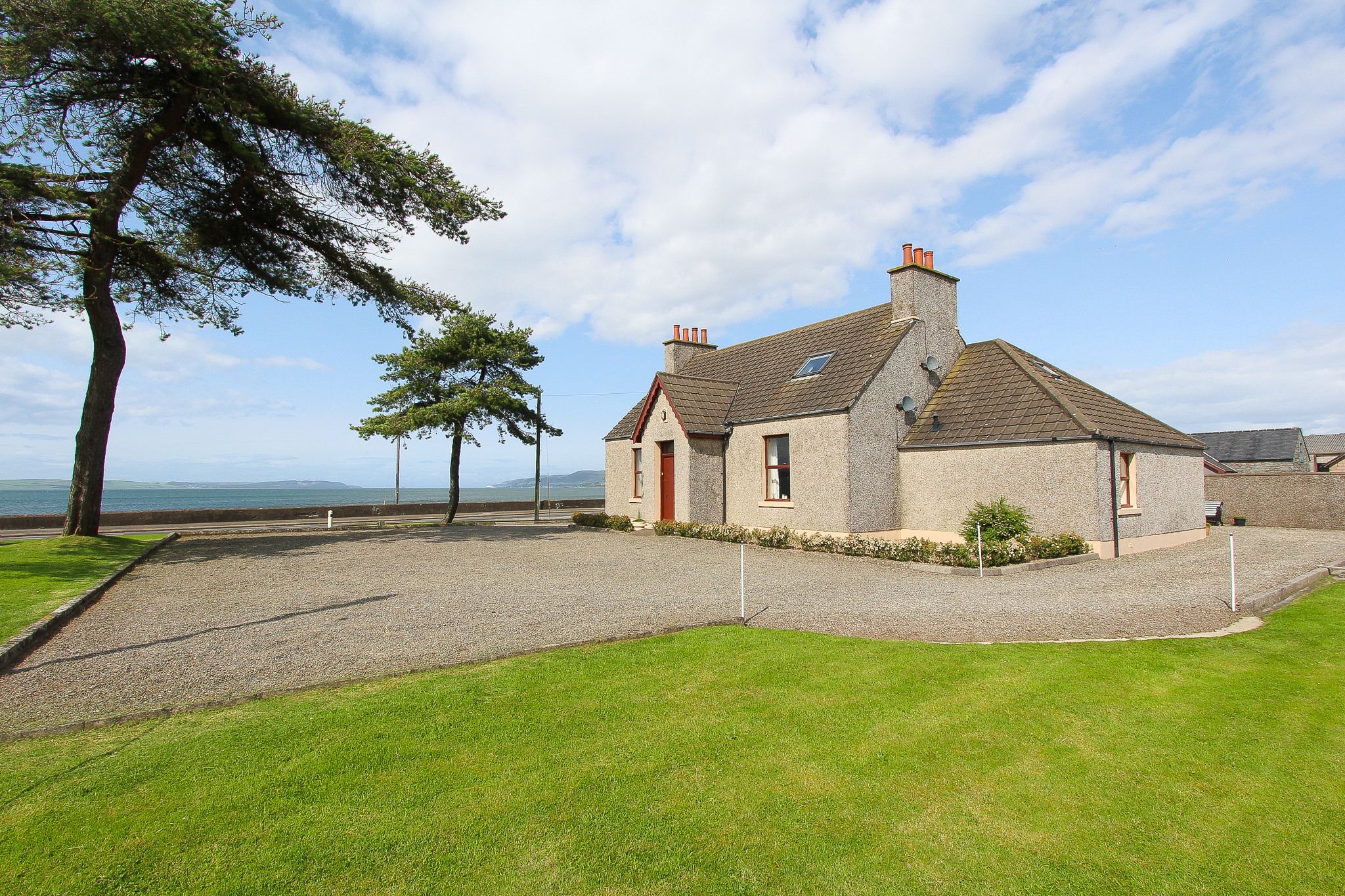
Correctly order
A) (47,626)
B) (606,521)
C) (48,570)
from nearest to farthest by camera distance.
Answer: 1. (47,626)
2. (48,570)
3. (606,521)

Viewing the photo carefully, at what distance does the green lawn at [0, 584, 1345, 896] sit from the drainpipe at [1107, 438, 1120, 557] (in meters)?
10.3

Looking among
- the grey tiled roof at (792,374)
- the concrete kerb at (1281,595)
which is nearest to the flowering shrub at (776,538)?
the grey tiled roof at (792,374)

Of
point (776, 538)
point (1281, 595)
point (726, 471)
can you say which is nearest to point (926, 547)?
point (776, 538)

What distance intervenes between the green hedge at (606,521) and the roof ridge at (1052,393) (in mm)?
13732

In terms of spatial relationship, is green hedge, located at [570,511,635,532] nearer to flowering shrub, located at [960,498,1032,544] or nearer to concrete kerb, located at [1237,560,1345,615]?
flowering shrub, located at [960,498,1032,544]

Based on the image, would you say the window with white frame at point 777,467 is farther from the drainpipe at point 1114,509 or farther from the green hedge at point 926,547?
the drainpipe at point 1114,509

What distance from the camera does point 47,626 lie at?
807cm

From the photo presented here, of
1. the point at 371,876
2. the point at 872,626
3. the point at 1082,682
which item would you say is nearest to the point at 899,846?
the point at 371,876

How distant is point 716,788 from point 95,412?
67.6ft

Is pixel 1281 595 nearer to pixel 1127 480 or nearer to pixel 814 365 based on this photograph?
pixel 1127 480

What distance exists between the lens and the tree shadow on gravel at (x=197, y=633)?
684cm

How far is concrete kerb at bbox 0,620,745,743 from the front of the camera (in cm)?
496

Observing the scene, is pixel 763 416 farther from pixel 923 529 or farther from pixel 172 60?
pixel 172 60

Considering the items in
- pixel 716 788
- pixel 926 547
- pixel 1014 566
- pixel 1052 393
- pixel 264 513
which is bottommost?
pixel 716 788
